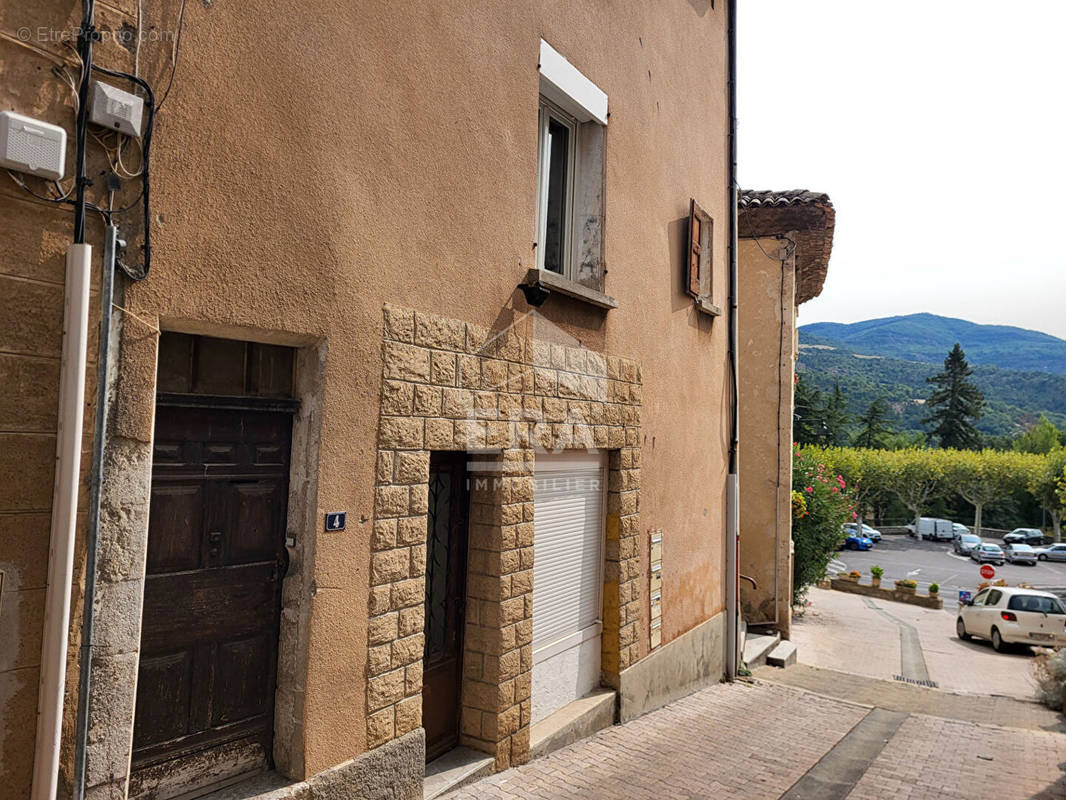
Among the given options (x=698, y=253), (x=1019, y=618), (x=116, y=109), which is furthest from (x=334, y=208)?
(x=1019, y=618)

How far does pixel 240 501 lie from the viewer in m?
3.59

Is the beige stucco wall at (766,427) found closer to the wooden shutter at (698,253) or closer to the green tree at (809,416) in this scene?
the wooden shutter at (698,253)

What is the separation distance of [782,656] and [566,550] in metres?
6.93

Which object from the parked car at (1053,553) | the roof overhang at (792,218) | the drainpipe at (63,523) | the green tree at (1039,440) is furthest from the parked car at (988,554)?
the drainpipe at (63,523)

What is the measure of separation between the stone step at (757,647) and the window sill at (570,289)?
6624 millimetres

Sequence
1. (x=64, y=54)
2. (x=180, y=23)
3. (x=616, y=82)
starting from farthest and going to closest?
(x=616, y=82) → (x=180, y=23) → (x=64, y=54)

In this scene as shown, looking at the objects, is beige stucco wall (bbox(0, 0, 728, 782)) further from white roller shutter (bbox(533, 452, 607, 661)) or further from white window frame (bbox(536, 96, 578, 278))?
white roller shutter (bbox(533, 452, 607, 661))

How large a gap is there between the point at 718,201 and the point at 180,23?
7.52 m

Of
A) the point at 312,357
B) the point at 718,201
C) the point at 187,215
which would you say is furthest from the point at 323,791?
the point at 718,201

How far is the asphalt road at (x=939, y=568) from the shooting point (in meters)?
29.6

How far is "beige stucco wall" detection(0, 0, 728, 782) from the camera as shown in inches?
106

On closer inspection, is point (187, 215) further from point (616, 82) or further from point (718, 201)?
point (718, 201)

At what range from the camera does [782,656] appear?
1130cm

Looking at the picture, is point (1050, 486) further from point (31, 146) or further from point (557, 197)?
point (31, 146)
